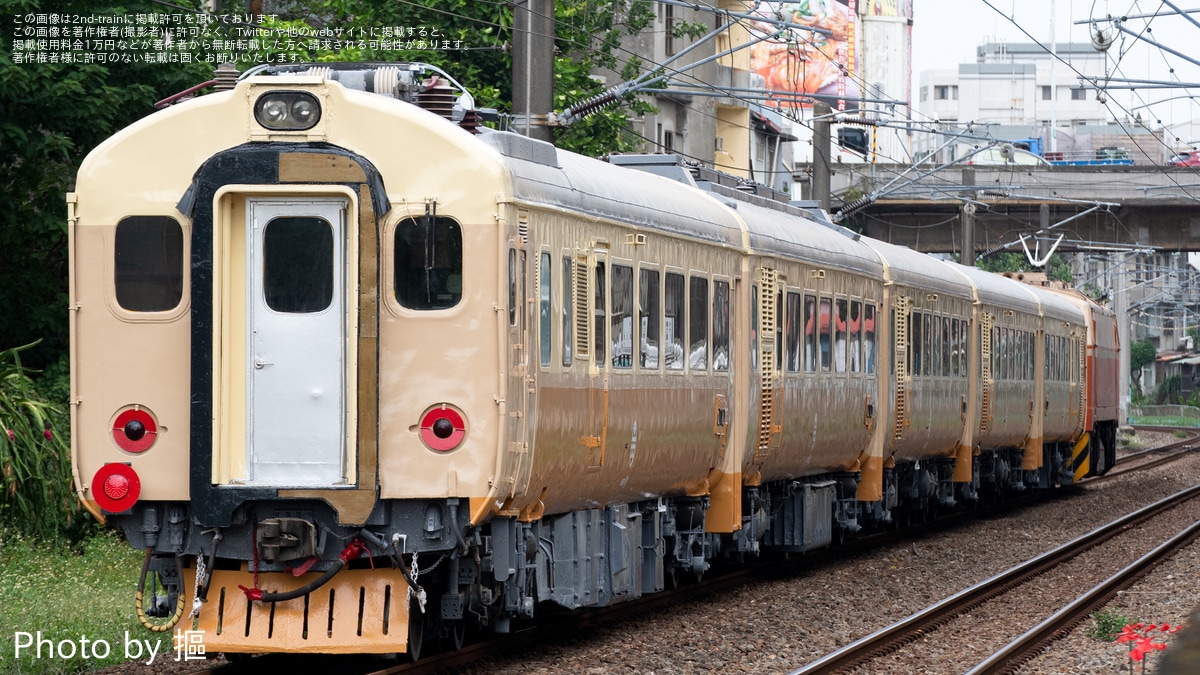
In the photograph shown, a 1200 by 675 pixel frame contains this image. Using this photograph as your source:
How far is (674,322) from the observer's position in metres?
12.3

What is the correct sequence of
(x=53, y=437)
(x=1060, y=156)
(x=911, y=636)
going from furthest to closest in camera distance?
(x=1060, y=156) → (x=53, y=437) → (x=911, y=636)

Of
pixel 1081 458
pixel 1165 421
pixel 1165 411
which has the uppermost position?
pixel 1165 411

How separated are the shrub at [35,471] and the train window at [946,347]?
10.5m

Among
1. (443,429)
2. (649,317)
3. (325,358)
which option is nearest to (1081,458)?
(649,317)

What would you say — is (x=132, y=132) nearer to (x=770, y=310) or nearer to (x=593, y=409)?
(x=593, y=409)

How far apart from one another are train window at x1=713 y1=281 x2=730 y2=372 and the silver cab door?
14.9 feet

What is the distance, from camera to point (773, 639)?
12.2m

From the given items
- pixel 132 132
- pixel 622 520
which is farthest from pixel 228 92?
pixel 622 520

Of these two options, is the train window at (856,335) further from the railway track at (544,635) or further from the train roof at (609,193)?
the train roof at (609,193)

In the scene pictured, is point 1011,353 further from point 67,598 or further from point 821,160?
point 67,598

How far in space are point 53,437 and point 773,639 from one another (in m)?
6.19

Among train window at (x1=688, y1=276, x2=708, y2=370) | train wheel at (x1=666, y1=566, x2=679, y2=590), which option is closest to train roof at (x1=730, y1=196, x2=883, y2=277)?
train window at (x1=688, y1=276, x2=708, y2=370)

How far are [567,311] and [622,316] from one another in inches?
37.4

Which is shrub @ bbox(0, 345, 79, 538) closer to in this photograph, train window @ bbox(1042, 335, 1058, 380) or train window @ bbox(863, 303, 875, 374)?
train window @ bbox(863, 303, 875, 374)
